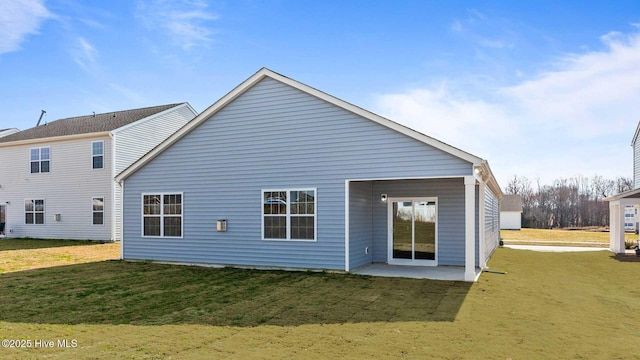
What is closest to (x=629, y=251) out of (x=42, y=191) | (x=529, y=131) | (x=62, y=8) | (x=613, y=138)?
(x=529, y=131)

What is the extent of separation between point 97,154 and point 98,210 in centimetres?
280

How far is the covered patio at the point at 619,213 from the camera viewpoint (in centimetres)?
1703

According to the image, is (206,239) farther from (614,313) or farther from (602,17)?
(602,17)

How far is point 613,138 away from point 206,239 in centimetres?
3453

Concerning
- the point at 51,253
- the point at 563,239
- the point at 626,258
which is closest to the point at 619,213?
the point at 626,258

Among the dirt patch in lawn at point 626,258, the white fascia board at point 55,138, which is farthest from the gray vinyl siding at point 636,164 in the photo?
the white fascia board at point 55,138

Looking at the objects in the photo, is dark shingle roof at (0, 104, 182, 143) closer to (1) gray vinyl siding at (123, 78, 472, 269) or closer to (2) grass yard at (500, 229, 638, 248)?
(1) gray vinyl siding at (123, 78, 472, 269)

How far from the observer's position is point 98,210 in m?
20.9

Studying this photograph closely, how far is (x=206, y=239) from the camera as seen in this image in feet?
42.0

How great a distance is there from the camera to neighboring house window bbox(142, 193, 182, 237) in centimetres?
1330

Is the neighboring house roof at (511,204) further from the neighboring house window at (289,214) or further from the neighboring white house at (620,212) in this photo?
the neighboring house window at (289,214)

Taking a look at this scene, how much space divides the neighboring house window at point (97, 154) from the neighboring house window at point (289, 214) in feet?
42.0

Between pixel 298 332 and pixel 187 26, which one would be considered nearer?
pixel 298 332

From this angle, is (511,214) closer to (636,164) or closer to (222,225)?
(636,164)
